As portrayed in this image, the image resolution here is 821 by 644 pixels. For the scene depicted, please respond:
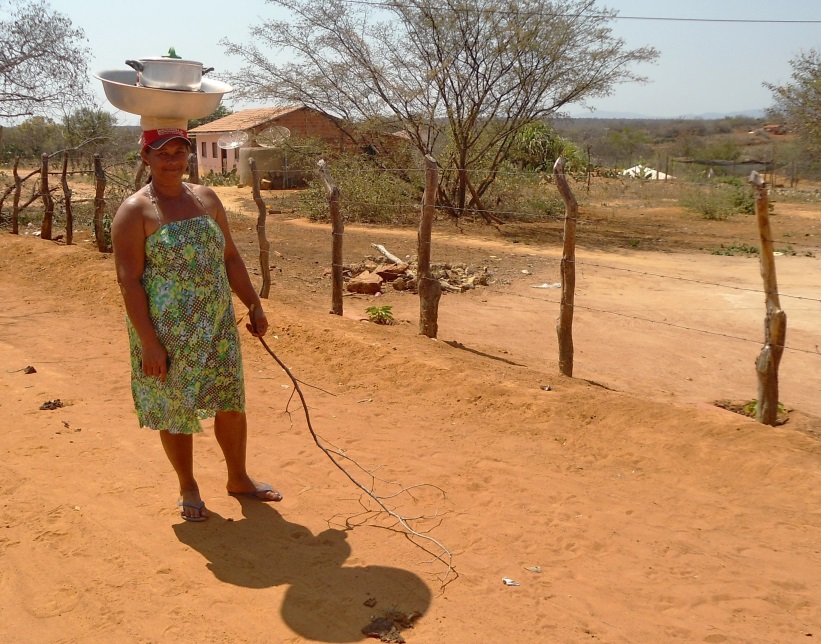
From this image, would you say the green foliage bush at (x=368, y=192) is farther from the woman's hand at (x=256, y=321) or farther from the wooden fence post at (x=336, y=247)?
the woman's hand at (x=256, y=321)

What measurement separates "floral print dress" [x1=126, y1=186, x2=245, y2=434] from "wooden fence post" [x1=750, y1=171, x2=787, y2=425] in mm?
3420

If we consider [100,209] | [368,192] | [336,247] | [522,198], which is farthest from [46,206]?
[522,198]

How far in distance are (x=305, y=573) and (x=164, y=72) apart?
1.91m

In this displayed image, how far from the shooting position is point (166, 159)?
290cm

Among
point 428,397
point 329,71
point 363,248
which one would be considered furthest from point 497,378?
point 329,71

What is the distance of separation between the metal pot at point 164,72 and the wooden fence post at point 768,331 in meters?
3.53

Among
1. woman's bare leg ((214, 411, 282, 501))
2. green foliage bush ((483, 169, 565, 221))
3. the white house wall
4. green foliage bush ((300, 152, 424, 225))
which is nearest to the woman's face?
woman's bare leg ((214, 411, 282, 501))

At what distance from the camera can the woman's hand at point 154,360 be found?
9.35ft

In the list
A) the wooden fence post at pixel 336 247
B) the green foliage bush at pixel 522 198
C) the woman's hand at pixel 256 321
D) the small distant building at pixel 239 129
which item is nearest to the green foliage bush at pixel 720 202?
the green foliage bush at pixel 522 198

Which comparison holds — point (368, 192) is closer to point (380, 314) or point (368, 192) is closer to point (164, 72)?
point (380, 314)

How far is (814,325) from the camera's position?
8.69 m

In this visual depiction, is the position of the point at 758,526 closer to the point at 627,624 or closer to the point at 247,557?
the point at 627,624

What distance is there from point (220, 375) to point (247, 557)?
70 cm

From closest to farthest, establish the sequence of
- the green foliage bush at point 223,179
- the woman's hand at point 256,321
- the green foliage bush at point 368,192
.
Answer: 1. the woman's hand at point 256,321
2. the green foliage bush at point 368,192
3. the green foliage bush at point 223,179
